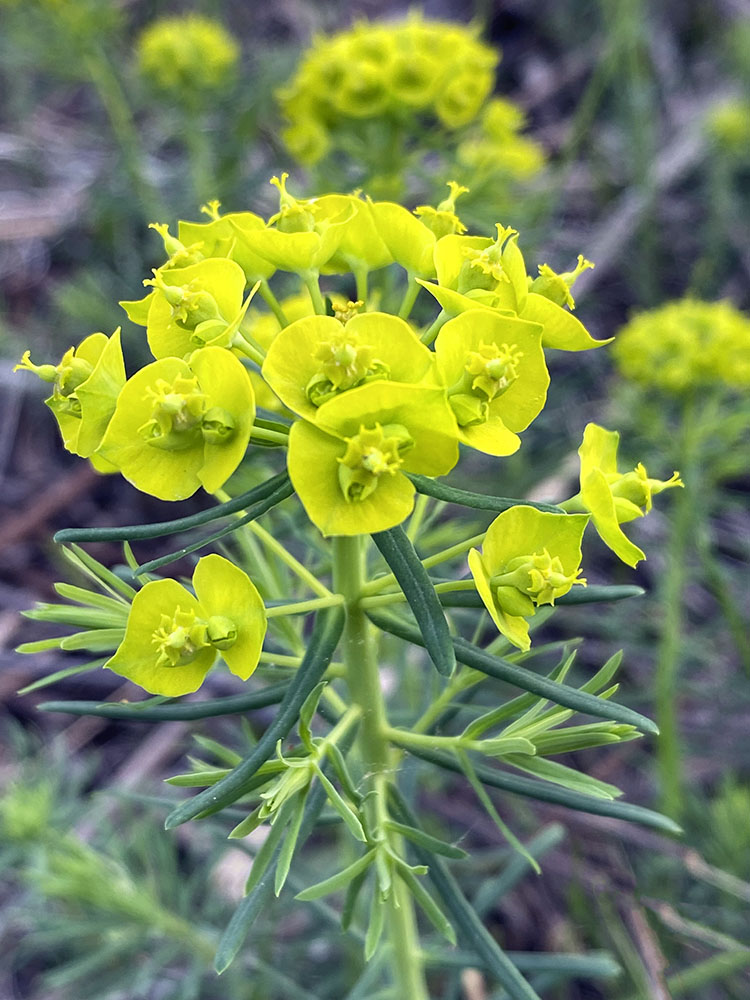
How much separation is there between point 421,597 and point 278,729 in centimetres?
26

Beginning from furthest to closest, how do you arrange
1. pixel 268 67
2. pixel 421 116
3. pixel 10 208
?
pixel 10 208, pixel 268 67, pixel 421 116

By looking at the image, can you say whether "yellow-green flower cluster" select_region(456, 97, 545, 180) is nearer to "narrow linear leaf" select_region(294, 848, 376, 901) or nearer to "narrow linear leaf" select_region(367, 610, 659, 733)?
"narrow linear leaf" select_region(367, 610, 659, 733)

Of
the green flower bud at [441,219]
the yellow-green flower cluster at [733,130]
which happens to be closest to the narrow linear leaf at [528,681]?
the green flower bud at [441,219]

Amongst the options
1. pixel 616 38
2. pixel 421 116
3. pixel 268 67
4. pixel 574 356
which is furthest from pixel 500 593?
pixel 268 67

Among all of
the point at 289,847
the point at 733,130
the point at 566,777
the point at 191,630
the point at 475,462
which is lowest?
the point at 475,462

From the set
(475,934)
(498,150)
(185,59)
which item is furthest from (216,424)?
(185,59)

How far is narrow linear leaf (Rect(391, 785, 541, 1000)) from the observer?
133 centimetres

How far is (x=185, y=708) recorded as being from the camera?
1.31 meters

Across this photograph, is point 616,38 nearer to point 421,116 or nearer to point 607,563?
point 421,116

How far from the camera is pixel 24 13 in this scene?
363 cm

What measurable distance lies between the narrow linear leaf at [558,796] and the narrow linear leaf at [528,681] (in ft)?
0.61

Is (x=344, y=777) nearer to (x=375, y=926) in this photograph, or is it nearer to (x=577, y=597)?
(x=375, y=926)

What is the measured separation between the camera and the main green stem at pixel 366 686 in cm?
127

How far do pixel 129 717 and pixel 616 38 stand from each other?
3147 millimetres
